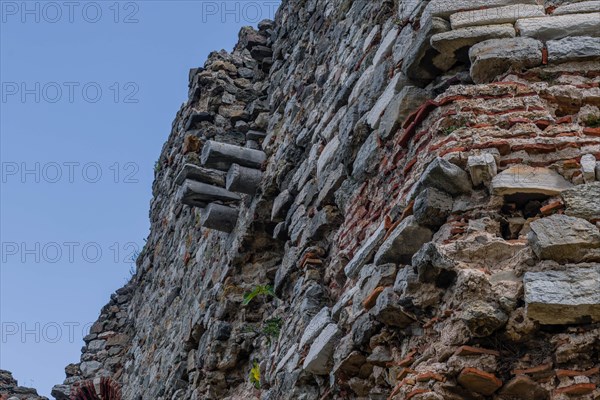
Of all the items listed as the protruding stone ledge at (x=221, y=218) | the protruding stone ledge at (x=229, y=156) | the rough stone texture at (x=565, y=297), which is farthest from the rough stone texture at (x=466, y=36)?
the protruding stone ledge at (x=221, y=218)

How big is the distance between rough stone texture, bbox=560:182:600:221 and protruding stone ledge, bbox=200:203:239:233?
3.68 m

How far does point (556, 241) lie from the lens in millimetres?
3172

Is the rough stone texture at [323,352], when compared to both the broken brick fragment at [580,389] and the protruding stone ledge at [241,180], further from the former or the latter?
the protruding stone ledge at [241,180]

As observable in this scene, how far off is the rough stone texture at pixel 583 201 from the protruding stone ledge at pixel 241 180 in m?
3.38

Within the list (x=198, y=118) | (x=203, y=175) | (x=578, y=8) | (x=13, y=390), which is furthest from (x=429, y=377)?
(x=13, y=390)

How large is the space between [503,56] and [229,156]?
317cm

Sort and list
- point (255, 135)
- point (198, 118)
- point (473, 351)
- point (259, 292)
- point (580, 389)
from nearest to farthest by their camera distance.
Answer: point (580, 389), point (473, 351), point (259, 292), point (255, 135), point (198, 118)

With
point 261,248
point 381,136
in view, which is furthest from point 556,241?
point 261,248

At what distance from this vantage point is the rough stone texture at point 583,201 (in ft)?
10.7

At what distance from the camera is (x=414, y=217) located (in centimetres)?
365

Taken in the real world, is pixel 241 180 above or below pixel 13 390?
below

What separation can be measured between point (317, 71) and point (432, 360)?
133 inches

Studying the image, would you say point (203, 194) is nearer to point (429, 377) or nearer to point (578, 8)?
point (578, 8)

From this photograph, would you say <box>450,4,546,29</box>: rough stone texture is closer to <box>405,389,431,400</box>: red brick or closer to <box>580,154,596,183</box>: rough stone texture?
<box>580,154,596,183</box>: rough stone texture
